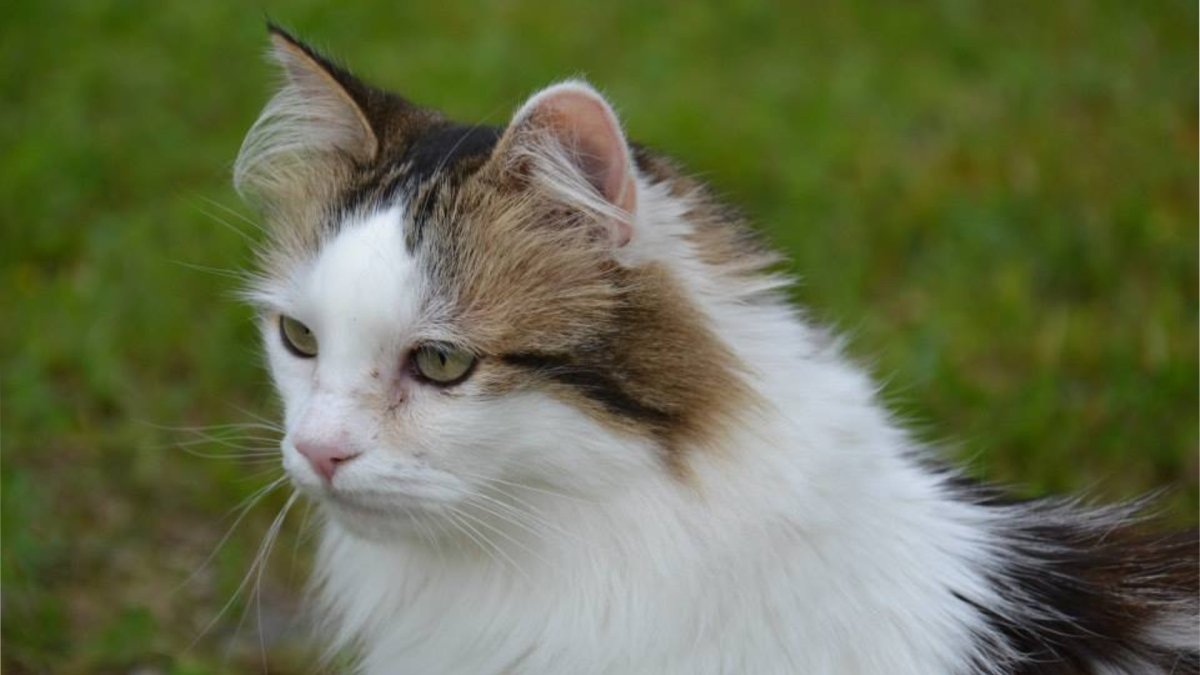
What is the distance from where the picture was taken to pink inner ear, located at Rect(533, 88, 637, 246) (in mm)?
2545

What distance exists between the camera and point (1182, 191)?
5848 mm

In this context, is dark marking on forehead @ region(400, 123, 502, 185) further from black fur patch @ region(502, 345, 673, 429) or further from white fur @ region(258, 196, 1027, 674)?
black fur patch @ region(502, 345, 673, 429)

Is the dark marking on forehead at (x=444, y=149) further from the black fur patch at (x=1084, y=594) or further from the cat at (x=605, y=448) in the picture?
the black fur patch at (x=1084, y=594)

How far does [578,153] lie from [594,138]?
43mm

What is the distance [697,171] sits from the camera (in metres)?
3.56

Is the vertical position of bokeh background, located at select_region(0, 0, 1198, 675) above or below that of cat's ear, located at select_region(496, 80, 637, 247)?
below

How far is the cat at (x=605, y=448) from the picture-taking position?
2.57m

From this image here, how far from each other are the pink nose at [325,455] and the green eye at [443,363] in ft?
0.61

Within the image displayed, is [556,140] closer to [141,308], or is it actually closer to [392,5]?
[141,308]

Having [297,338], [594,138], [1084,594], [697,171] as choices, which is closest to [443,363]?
[297,338]

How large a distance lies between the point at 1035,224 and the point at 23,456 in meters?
3.67

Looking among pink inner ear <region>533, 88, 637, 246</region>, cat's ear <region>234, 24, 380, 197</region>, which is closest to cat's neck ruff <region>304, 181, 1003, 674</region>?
pink inner ear <region>533, 88, 637, 246</region>

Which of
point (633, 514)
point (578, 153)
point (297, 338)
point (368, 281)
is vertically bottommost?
point (297, 338)

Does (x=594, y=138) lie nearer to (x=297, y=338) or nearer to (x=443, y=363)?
(x=443, y=363)
